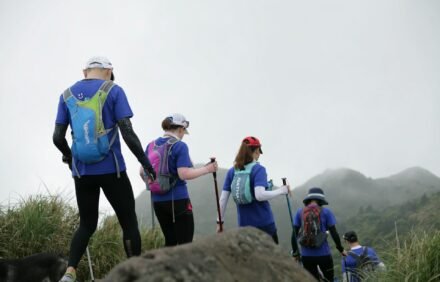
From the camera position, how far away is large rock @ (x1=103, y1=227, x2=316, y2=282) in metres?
2.51

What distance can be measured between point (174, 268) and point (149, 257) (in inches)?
5.3

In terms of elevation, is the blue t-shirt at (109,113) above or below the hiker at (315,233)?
above

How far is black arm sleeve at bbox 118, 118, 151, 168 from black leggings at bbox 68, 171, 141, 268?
241 millimetres

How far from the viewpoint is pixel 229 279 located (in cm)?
280

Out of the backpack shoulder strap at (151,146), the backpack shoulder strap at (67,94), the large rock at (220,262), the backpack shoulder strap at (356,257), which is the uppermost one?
the backpack shoulder strap at (67,94)

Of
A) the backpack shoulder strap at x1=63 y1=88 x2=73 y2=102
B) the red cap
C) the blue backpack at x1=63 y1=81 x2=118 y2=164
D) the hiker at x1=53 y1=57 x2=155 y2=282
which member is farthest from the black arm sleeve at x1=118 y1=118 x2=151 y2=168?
the red cap

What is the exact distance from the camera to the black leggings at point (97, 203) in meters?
5.57

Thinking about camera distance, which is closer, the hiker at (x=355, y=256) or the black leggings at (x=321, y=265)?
the black leggings at (x=321, y=265)

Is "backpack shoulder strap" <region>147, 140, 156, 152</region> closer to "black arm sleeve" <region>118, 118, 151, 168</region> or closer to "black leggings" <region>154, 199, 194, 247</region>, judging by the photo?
"black leggings" <region>154, 199, 194, 247</region>

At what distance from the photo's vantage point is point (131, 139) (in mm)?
5523

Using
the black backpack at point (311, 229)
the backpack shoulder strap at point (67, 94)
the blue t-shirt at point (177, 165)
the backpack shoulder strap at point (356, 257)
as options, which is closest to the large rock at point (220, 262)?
the backpack shoulder strap at point (67, 94)

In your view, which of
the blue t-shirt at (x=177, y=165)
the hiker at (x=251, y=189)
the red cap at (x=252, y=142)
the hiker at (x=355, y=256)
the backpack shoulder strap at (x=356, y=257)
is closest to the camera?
the blue t-shirt at (x=177, y=165)

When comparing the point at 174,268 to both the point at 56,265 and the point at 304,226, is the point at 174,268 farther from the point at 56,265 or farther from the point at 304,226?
the point at 304,226

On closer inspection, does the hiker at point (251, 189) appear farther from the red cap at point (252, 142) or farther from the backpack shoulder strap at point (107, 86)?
the backpack shoulder strap at point (107, 86)
